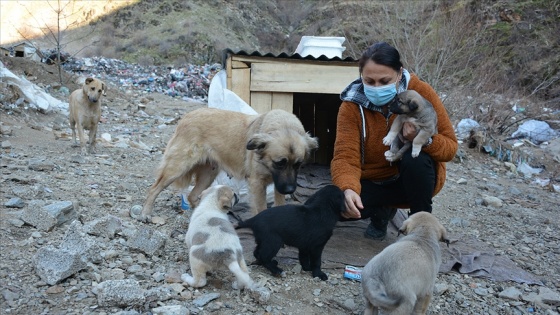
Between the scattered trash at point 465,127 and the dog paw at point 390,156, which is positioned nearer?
the dog paw at point 390,156

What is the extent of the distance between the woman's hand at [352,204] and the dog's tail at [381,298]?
88cm

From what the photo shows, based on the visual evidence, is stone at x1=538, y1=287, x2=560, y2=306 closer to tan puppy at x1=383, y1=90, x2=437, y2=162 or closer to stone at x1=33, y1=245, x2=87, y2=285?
tan puppy at x1=383, y1=90, x2=437, y2=162

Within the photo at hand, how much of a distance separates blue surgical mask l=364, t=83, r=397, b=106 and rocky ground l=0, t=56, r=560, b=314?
1523 millimetres

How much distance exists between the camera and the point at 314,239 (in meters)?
3.56

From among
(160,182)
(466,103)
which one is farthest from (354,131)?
(466,103)

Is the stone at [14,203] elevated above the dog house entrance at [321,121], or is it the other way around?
the dog house entrance at [321,121]

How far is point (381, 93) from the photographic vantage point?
13.0 ft

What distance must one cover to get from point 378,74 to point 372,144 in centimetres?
71

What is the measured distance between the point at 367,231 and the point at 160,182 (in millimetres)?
2263

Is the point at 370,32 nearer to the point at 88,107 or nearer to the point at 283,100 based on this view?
the point at 88,107

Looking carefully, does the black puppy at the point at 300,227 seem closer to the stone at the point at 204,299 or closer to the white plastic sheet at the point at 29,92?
the stone at the point at 204,299

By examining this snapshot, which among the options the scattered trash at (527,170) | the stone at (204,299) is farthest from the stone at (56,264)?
the scattered trash at (527,170)

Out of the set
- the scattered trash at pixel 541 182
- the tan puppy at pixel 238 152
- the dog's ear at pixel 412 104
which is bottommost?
the scattered trash at pixel 541 182

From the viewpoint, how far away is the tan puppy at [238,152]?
170 inches
